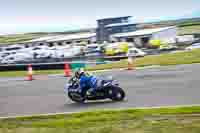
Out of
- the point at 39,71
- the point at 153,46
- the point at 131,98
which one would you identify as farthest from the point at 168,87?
the point at 153,46

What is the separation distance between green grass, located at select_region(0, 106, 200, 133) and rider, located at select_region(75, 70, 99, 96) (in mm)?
1916

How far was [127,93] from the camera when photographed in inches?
536

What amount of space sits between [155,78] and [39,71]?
1210 centimetres

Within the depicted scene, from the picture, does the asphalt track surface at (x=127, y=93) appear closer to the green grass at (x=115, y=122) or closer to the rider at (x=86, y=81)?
the rider at (x=86, y=81)

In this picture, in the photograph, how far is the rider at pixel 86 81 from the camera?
475 inches

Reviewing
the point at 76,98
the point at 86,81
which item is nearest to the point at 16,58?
the point at 76,98

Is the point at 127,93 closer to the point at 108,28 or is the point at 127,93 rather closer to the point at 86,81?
the point at 86,81

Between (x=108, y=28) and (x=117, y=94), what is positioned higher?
(x=108, y=28)

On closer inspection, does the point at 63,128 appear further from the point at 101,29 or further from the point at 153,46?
the point at 101,29

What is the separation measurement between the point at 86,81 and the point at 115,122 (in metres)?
3.52

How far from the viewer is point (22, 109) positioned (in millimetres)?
12367

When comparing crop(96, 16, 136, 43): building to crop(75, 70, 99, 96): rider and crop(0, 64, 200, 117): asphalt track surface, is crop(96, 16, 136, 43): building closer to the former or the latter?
crop(0, 64, 200, 117): asphalt track surface

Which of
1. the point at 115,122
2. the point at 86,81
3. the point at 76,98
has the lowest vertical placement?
the point at 115,122

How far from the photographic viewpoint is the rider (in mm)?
12055
